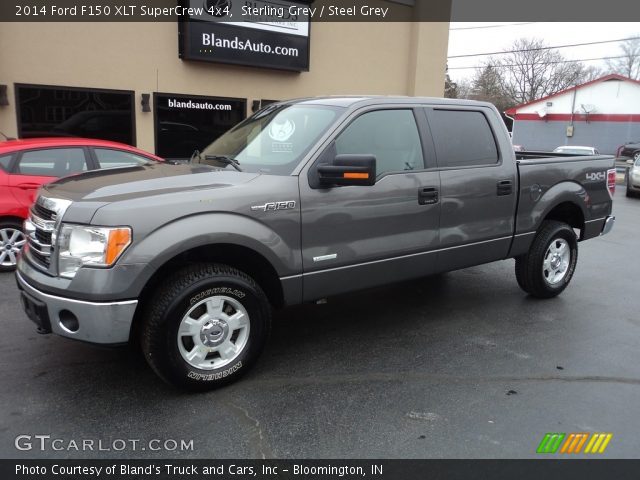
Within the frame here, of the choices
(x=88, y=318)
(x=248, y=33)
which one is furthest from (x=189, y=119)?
(x=88, y=318)

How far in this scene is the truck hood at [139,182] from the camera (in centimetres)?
331

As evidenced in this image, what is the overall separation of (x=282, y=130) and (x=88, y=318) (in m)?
1.99

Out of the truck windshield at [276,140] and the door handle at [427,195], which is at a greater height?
the truck windshield at [276,140]

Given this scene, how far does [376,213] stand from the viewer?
4.07m

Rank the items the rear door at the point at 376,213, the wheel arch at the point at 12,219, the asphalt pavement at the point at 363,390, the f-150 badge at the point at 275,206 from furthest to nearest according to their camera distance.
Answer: the wheel arch at the point at 12,219 → the rear door at the point at 376,213 → the f-150 badge at the point at 275,206 → the asphalt pavement at the point at 363,390

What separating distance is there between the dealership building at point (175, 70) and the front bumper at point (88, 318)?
787 centimetres

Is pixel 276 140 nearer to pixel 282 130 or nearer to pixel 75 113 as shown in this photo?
pixel 282 130

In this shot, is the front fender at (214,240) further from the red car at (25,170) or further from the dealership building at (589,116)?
the dealership building at (589,116)

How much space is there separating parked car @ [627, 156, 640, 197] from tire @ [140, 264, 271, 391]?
641 inches

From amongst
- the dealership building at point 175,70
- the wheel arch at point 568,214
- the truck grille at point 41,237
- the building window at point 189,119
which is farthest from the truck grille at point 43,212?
the building window at point 189,119

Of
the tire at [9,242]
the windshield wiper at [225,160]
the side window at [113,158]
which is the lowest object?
the tire at [9,242]

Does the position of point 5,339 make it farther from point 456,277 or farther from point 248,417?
point 456,277

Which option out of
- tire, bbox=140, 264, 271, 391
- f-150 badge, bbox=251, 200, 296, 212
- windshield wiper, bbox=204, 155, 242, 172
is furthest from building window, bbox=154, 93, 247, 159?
tire, bbox=140, 264, 271, 391

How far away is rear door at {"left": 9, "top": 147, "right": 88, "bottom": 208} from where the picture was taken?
20.7 feet
